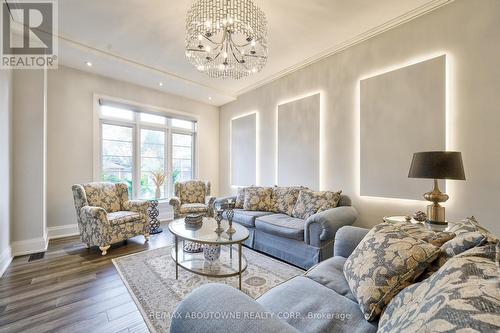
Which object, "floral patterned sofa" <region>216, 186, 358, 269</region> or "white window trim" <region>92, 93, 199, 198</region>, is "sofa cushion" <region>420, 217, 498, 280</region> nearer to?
"floral patterned sofa" <region>216, 186, 358, 269</region>

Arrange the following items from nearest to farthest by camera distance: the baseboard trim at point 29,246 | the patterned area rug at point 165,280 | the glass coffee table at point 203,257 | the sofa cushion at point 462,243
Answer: the sofa cushion at point 462,243 → the patterned area rug at point 165,280 → the glass coffee table at point 203,257 → the baseboard trim at point 29,246

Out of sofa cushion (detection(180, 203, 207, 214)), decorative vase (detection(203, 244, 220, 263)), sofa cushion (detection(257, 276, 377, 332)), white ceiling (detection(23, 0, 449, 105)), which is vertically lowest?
decorative vase (detection(203, 244, 220, 263))

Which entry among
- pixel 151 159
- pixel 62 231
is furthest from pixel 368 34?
pixel 62 231

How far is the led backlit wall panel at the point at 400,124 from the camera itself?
2436mm

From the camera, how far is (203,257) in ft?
8.15

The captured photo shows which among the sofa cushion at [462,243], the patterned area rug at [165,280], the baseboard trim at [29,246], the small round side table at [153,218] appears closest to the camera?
the sofa cushion at [462,243]

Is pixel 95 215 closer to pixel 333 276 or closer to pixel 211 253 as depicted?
pixel 211 253

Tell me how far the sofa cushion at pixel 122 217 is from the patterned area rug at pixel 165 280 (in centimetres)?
53

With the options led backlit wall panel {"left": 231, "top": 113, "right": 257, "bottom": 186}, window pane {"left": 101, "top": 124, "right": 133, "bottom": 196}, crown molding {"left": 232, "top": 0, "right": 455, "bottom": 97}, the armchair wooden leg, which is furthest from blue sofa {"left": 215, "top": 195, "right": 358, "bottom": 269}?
window pane {"left": 101, "top": 124, "right": 133, "bottom": 196}

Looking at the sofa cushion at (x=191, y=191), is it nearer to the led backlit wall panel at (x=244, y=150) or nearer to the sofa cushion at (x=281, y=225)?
the led backlit wall panel at (x=244, y=150)

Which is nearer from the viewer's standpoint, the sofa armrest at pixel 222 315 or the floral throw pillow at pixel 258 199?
the sofa armrest at pixel 222 315

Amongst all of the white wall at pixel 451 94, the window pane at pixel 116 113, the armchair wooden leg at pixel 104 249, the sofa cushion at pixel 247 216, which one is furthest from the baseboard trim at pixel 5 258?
the white wall at pixel 451 94

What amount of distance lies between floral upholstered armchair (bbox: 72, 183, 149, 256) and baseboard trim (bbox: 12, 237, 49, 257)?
510mm

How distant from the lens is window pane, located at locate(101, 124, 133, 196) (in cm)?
419
